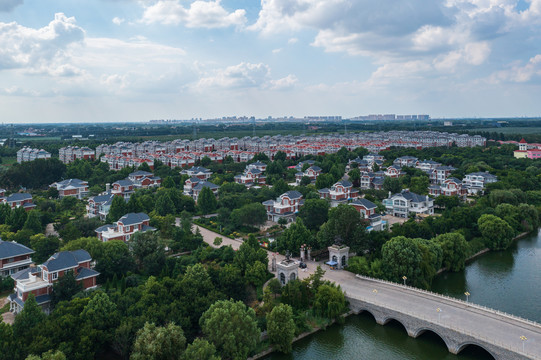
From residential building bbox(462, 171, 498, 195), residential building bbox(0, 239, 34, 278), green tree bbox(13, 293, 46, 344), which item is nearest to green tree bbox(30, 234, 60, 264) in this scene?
residential building bbox(0, 239, 34, 278)

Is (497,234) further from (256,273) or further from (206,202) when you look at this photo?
(206,202)

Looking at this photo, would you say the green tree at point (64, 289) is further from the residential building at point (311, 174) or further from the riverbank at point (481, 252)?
the residential building at point (311, 174)

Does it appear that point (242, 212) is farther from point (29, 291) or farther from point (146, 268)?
point (29, 291)

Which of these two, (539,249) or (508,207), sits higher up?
(508,207)

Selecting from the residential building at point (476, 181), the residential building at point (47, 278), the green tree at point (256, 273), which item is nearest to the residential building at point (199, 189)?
the residential building at point (47, 278)

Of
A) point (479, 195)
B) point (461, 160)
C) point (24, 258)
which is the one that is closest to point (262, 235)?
point (24, 258)

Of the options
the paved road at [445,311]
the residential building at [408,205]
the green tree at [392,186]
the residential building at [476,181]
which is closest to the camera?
the paved road at [445,311]

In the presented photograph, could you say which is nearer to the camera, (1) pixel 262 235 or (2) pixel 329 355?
(2) pixel 329 355
